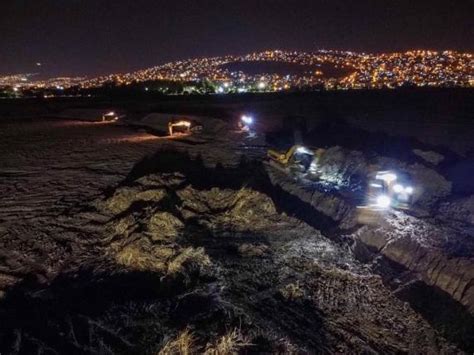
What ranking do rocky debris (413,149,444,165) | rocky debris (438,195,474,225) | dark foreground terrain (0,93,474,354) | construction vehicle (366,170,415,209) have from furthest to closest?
rocky debris (413,149,444,165) < construction vehicle (366,170,415,209) < rocky debris (438,195,474,225) < dark foreground terrain (0,93,474,354)

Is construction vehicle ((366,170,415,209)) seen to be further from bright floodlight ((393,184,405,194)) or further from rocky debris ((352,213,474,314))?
rocky debris ((352,213,474,314))

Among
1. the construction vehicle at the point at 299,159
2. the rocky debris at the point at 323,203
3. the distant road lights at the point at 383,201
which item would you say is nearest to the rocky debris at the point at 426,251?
the distant road lights at the point at 383,201

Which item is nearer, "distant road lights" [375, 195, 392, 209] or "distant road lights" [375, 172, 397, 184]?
"distant road lights" [375, 195, 392, 209]

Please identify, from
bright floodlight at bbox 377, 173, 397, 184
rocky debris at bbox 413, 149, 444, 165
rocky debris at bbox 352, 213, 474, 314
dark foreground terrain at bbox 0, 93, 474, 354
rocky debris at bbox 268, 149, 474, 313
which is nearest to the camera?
dark foreground terrain at bbox 0, 93, 474, 354

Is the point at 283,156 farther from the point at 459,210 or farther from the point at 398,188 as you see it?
the point at 459,210

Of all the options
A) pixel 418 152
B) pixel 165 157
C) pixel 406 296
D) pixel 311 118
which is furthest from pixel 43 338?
pixel 311 118

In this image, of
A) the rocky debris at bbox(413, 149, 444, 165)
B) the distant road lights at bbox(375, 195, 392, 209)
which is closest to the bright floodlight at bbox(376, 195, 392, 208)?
the distant road lights at bbox(375, 195, 392, 209)

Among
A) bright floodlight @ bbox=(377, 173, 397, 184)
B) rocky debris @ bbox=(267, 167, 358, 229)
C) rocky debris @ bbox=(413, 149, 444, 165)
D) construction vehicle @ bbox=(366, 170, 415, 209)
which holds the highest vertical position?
bright floodlight @ bbox=(377, 173, 397, 184)

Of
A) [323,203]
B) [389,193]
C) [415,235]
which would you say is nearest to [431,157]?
[389,193]
